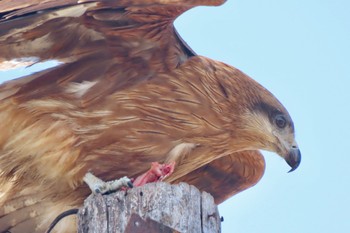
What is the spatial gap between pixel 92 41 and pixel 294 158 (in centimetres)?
178

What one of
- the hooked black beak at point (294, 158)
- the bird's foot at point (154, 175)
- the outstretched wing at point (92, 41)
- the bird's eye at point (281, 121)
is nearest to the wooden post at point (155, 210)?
the bird's foot at point (154, 175)

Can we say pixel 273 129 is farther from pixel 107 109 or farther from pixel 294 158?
pixel 107 109

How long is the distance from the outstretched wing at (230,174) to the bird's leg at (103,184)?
0.97m

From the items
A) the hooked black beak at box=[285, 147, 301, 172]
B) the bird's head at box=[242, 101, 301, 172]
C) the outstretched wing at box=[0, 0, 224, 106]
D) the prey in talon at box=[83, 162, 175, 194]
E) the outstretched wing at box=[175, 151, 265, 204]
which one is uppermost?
the outstretched wing at box=[0, 0, 224, 106]

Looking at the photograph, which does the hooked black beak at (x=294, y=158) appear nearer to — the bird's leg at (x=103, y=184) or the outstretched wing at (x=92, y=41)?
the outstretched wing at (x=92, y=41)

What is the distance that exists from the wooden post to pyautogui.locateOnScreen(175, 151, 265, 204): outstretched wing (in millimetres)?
3090

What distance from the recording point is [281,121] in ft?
27.0

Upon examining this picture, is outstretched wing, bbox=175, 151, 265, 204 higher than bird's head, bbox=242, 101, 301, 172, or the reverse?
bird's head, bbox=242, 101, 301, 172

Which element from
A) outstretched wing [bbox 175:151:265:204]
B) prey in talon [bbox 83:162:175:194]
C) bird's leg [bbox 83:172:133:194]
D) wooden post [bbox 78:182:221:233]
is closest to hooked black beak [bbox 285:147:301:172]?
outstretched wing [bbox 175:151:265:204]

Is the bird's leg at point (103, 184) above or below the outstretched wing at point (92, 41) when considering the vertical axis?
below

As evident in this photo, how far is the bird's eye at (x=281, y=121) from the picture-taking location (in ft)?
26.9

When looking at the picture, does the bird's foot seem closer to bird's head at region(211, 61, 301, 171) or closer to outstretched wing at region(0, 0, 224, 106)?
outstretched wing at region(0, 0, 224, 106)

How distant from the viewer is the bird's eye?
8203mm

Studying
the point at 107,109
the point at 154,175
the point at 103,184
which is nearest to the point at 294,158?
the point at 107,109
